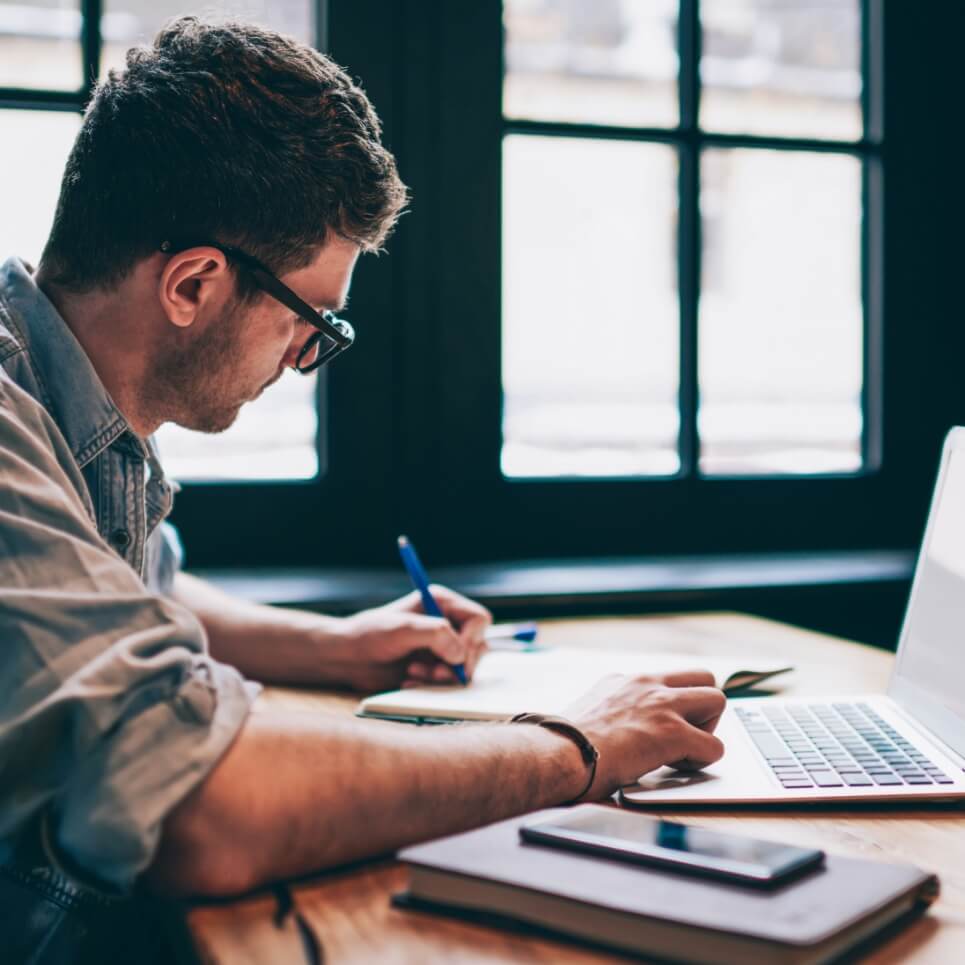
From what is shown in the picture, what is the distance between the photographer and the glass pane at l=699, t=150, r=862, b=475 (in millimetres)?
2164

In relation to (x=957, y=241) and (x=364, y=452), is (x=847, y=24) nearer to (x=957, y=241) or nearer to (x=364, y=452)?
(x=957, y=241)

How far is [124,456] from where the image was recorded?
1.09m

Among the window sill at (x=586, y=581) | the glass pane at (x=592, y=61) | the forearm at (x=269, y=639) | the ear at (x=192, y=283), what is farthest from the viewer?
the glass pane at (x=592, y=61)

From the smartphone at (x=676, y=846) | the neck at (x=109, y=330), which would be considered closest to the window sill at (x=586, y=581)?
the neck at (x=109, y=330)

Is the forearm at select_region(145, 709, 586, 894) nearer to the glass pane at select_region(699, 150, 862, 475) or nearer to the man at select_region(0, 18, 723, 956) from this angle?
the man at select_region(0, 18, 723, 956)

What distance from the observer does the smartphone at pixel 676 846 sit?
602 mm

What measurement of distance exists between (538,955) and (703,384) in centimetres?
166

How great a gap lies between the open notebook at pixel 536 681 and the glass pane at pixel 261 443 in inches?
28.5

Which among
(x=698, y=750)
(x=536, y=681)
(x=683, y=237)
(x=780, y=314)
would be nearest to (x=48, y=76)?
(x=683, y=237)

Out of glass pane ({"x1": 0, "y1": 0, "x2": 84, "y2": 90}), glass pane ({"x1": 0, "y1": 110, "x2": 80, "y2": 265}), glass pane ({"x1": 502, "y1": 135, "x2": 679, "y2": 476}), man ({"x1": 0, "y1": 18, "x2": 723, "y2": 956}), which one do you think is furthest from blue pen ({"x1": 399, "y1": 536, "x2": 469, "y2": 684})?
glass pane ({"x1": 0, "y1": 0, "x2": 84, "y2": 90})

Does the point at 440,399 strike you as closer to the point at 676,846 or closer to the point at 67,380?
the point at 67,380

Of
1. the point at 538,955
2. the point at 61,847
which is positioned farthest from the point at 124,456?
the point at 538,955

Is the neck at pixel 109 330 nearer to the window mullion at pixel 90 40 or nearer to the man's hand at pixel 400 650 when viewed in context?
the man's hand at pixel 400 650

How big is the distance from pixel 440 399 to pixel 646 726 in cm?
116
